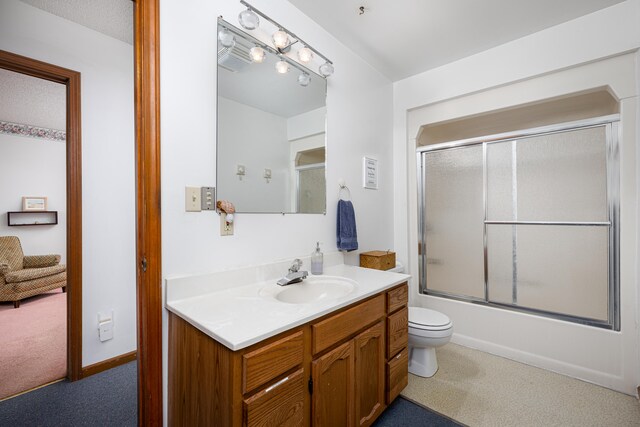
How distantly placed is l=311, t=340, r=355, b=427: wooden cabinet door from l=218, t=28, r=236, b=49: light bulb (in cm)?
161

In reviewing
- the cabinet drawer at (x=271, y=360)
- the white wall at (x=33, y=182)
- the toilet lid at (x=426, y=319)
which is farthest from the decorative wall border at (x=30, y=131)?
the toilet lid at (x=426, y=319)

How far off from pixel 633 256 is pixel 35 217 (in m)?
7.15

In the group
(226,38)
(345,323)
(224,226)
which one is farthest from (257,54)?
(345,323)

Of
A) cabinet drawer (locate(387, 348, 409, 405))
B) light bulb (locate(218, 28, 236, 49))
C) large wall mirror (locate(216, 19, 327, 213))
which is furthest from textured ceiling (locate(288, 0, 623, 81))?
cabinet drawer (locate(387, 348, 409, 405))

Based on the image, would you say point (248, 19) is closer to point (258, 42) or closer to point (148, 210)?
point (258, 42)

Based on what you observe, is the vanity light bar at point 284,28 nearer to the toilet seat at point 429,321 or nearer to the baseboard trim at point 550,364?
the toilet seat at point 429,321

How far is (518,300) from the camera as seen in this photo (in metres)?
2.24

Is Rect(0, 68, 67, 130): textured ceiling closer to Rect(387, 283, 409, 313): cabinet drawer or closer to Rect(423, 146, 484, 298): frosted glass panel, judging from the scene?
Rect(387, 283, 409, 313): cabinet drawer

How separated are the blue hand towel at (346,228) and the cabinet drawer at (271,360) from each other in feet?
3.50

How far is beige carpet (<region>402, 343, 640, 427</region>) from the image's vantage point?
1.56 meters

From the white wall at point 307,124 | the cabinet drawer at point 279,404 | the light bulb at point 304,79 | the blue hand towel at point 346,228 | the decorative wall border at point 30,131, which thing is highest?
the decorative wall border at point 30,131

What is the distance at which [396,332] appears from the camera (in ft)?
5.36

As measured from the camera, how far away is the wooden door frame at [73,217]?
1.82m

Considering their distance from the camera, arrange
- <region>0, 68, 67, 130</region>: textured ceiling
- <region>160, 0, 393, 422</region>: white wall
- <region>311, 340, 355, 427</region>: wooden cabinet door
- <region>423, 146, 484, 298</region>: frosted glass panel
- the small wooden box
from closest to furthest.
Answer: <region>311, 340, 355, 427</region>: wooden cabinet door → <region>160, 0, 393, 422</region>: white wall → the small wooden box → <region>423, 146, 484, 298</region>: frosted glass panel → <region>0, 68, 67, 130</region>: textured ceiling
